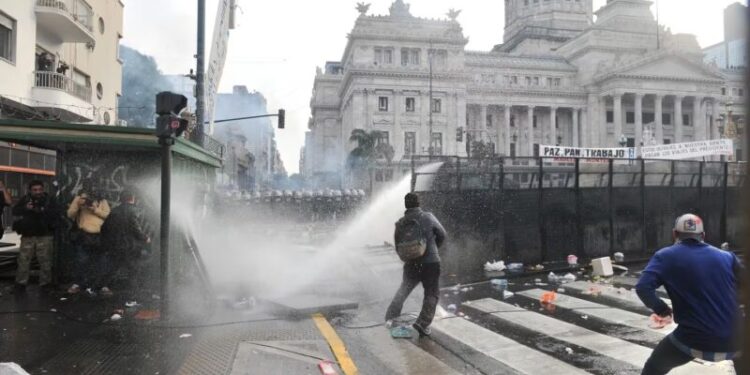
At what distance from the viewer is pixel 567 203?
11781mm

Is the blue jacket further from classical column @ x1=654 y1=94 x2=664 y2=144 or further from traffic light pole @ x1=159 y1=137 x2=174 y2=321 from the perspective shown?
classical column @ x1=654 y1=94 x2=664 y2=144

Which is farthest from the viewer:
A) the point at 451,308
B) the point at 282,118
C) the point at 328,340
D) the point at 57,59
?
the point at 282,118

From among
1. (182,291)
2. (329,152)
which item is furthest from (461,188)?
(329,152)

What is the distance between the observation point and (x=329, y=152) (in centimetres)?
9088

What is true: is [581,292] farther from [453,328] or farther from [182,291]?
[182,291]

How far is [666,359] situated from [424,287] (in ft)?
10.2

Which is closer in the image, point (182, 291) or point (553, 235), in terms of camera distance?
point (182, 291)

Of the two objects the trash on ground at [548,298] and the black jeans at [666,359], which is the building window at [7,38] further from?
the black jeans at [666,359]

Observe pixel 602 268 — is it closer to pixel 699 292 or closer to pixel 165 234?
pixel 699 292

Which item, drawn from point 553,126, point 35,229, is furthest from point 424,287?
point 553,126

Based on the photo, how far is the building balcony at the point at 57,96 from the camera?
17.8 m

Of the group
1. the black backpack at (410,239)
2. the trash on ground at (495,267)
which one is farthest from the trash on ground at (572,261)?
the black backpack at (410,239)

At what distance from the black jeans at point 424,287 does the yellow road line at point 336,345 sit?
2.63ft

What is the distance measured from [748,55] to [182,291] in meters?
7.75
